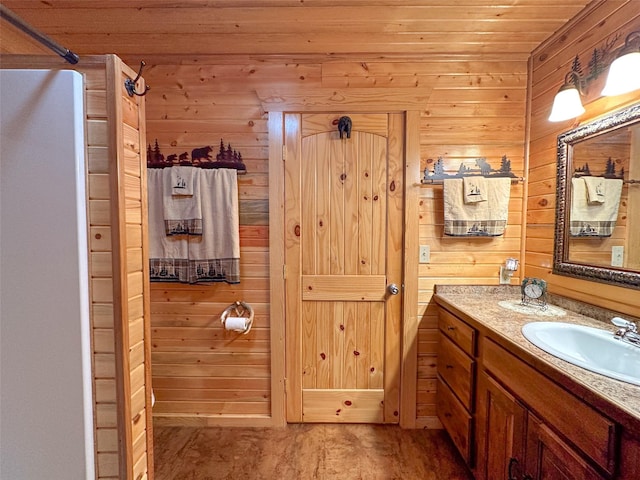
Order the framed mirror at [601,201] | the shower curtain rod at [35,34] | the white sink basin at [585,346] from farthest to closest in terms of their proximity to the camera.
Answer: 1. the framed mirror at [601,201]
2. the white sink basin at [585,346]
3. the shower curtain rod at [35,34]

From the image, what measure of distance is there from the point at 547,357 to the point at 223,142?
205cm

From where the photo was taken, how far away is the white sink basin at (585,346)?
3.58 ft

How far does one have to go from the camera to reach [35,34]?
0.80m

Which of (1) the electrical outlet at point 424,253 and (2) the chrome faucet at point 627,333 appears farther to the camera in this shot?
(1) the electrical outlet at point 424,253

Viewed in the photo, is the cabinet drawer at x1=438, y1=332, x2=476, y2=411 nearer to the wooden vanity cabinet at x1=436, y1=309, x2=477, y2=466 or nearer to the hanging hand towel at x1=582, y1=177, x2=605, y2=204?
the wooden vanity cabinet at x1=436, y1=309, x2=477, y2=466

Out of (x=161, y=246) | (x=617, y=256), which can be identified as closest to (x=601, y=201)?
(x=617, y=256)

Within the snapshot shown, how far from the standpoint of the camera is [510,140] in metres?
1.92

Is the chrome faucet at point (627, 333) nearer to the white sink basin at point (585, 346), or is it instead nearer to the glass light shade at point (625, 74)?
the white sink basin at point (585, 346)

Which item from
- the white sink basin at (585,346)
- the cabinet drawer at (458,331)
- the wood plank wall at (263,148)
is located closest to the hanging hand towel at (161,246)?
the wood plank wall at (263,148)

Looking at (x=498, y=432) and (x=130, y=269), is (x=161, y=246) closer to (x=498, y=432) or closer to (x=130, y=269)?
(x=130, y=269)

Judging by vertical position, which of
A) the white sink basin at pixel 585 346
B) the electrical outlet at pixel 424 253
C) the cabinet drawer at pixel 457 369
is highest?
the electrical outlet at pixel 424 253

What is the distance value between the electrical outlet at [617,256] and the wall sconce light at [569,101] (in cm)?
72

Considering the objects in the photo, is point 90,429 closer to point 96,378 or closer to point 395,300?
point 96,378

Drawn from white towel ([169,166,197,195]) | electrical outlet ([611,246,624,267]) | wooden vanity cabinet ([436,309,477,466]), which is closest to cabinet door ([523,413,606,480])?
wooden vanity cabinet ([436,309,477,466])
